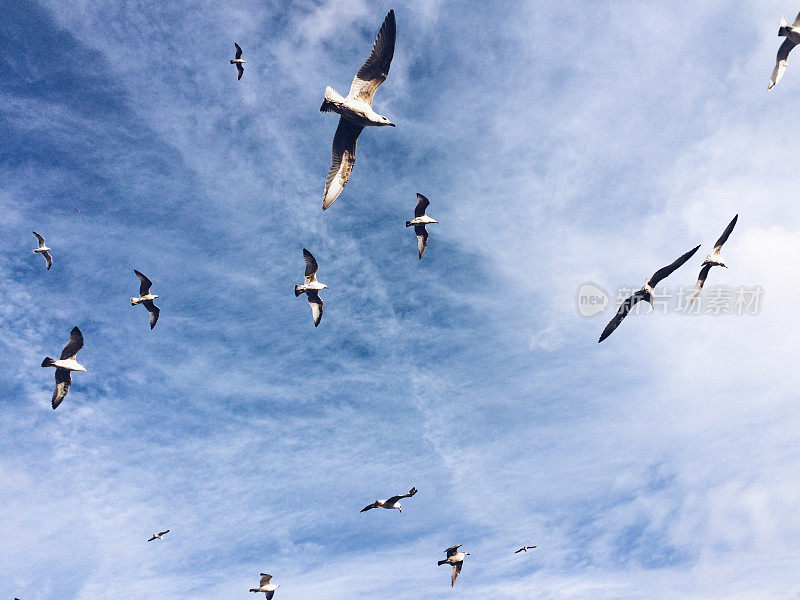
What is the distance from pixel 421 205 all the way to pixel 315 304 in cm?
784

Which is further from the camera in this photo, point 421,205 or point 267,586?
point 267,586

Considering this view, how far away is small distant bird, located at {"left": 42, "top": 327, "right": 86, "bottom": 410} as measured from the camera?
83.4 feet

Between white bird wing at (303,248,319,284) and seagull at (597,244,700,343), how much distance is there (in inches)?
573

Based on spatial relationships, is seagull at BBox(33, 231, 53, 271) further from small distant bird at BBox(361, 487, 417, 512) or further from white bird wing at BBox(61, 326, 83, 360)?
small distant bird at BBox(361, 487, 417, 512)

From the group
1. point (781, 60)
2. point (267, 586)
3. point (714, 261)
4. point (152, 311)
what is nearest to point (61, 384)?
point (152, 311)

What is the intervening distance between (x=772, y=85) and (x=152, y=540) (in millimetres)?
44112

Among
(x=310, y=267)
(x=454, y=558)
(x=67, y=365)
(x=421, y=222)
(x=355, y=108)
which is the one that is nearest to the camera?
(x=355, y=108)

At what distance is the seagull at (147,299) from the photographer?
27.7 meters

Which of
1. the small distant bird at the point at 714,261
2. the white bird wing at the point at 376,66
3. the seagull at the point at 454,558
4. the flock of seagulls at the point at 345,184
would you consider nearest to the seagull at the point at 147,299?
the flock of seagulls at the point at 345,184

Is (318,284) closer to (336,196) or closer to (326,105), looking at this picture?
(336,196)

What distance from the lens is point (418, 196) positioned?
90.5ft

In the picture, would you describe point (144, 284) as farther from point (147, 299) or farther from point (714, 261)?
point (714, 261)

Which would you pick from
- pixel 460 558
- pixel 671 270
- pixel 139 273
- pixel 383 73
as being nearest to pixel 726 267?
pixel 671 270

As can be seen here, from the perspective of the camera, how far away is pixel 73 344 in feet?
84.8
